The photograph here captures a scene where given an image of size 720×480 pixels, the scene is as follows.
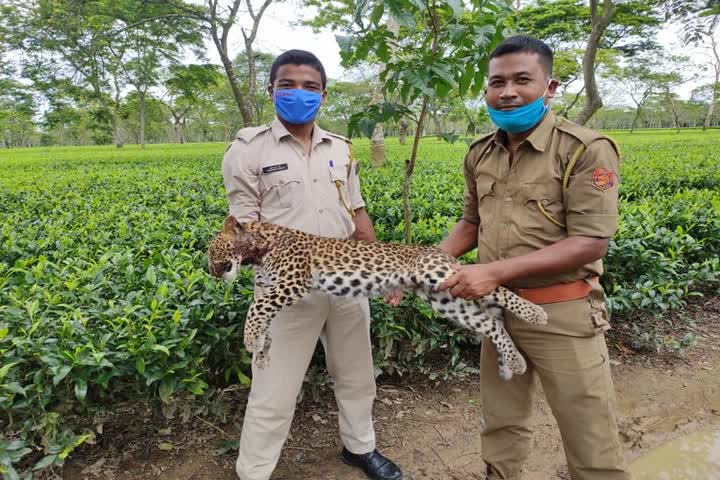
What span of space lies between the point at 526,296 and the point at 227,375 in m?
2.17

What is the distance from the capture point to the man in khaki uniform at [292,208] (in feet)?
8.64

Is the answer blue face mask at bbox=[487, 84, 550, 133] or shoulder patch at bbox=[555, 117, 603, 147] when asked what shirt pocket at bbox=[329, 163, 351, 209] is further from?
shoulder patch at bbox=[555, 117, 603, 147]

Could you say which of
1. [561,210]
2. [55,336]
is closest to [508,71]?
[561,210]

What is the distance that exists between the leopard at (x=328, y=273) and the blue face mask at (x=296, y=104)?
2.06ft

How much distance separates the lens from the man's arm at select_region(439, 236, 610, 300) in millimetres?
2064

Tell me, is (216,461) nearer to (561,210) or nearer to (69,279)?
(69,279)

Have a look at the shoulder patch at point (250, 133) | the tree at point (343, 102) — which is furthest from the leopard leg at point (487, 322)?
the tree at point (343, 102)

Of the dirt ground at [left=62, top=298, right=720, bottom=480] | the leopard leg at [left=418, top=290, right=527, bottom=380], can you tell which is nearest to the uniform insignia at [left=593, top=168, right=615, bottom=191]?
the leopard leg at [left=418, top=290, right=527, bottom=380]

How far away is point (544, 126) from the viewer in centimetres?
220

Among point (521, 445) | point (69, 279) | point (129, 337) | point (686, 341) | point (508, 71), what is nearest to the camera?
point (508, 71)

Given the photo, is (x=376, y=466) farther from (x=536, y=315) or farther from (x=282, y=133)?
(x=282, y=133)

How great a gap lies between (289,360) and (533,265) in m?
1.47

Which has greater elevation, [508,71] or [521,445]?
[508,71]

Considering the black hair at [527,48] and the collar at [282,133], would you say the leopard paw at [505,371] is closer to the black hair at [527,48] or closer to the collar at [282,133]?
the black hair at [527,48]
